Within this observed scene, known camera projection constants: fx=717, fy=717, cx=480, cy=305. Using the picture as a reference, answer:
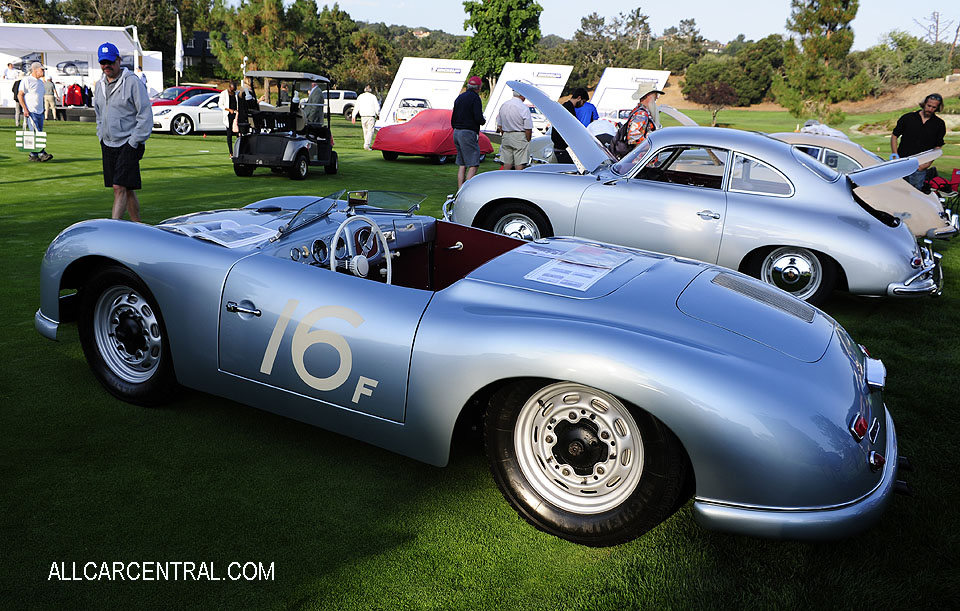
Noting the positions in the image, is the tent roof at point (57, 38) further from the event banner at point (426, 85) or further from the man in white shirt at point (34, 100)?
the man in white shirt at point (34, 100)

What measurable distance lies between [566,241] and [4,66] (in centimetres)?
3070

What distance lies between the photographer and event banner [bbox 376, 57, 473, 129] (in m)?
24.0

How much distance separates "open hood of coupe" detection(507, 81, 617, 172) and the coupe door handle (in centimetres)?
430

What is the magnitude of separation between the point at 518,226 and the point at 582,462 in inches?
166

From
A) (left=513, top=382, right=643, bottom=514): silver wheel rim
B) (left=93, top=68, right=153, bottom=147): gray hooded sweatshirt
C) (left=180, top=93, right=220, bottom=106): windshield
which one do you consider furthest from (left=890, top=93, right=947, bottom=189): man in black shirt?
(left=180, top=93, right=220, bottom=106): windshield

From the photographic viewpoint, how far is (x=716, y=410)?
236cm

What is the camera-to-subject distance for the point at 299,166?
1267 cm

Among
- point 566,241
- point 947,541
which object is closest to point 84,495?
point 566,241

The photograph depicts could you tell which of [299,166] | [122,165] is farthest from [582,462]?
[299,166]

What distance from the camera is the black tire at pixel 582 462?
252 cm

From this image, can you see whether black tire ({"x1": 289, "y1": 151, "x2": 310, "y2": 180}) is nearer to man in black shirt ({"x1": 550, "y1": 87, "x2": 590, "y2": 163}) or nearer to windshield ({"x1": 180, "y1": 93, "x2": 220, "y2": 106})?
man in black shirt ({"x1": 550, "y1": 87, "x2": 590, "y2": 163})

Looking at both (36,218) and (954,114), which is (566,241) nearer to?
(36,218)

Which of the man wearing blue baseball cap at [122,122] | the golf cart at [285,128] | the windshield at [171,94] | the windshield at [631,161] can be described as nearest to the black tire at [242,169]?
the golf cart at [285,128]

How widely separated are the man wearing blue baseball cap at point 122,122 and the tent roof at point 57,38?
22.7 metres
